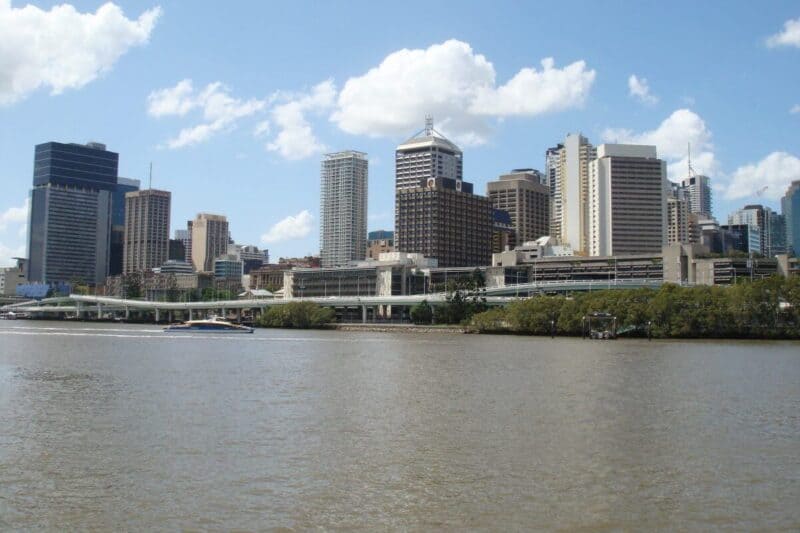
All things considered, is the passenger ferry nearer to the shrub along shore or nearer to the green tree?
the green tree

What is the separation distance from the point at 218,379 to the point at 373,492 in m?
33.9

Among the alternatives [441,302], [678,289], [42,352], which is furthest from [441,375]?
[441,302]

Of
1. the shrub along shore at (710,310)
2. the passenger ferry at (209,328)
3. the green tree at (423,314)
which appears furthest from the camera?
the green tree at (423,314)

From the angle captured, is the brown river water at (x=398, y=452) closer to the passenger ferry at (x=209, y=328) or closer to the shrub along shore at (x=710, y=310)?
the shrub along shore at (x=710, y=310)

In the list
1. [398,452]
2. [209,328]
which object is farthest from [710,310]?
[398,452]

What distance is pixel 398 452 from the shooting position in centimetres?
3012

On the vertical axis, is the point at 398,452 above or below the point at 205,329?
below

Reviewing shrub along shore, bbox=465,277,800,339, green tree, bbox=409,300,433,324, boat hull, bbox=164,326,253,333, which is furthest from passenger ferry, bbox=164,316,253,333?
shrub along shore, bbox=465,277,800,339

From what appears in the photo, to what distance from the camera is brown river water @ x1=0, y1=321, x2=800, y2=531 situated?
72.6 feet

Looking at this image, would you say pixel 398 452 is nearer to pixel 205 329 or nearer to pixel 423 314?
pixel 205 329

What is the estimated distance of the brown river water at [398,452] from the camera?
22125 millimetres

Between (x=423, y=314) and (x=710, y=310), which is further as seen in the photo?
(x=423, y=314)

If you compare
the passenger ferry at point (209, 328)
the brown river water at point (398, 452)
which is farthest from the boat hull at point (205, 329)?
the brown river water at point (398, 452)

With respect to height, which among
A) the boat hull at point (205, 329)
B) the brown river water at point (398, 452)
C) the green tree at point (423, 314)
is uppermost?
the green tree at point (423, 314)
